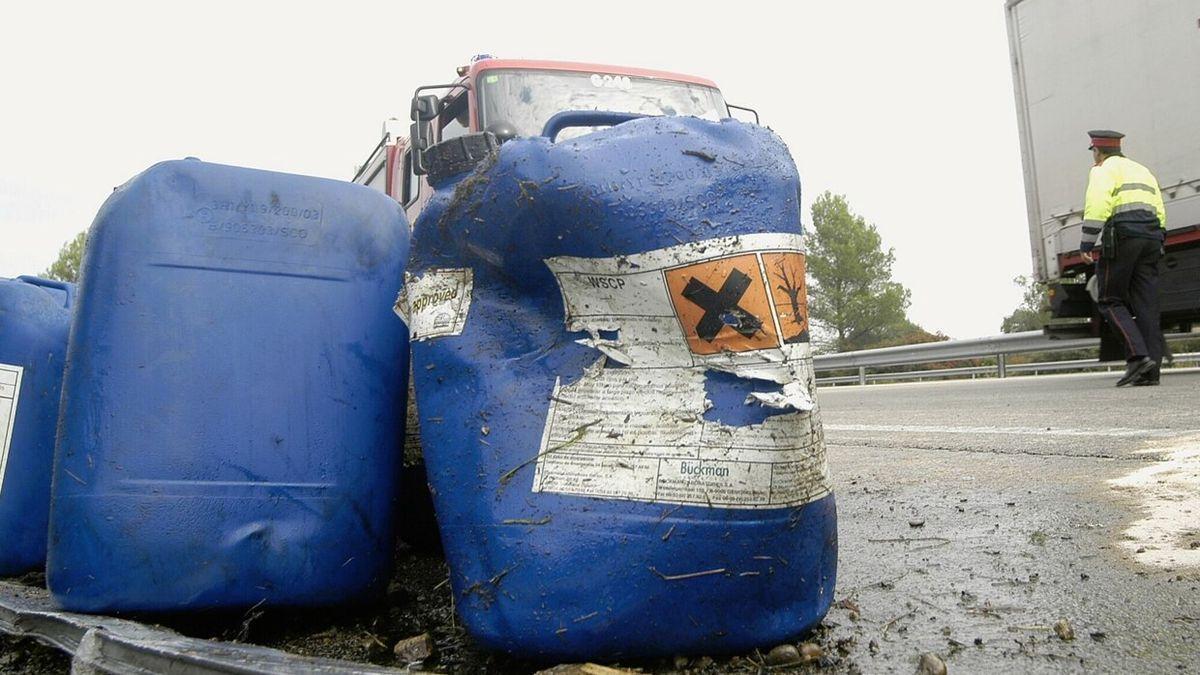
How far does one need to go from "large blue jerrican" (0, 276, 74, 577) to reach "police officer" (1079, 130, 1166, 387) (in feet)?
20.9

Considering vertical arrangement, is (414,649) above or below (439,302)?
below

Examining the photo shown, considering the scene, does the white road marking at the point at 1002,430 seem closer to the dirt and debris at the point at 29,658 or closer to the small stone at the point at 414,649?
the small stone at the point at 414,649

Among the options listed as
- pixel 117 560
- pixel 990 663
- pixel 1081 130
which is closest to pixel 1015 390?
pixel 1081 130

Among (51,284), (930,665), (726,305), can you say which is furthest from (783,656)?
(51,284)

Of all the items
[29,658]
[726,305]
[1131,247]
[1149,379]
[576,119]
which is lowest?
[29,658]

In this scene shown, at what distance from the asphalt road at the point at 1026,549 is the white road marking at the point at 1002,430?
0.03 meters

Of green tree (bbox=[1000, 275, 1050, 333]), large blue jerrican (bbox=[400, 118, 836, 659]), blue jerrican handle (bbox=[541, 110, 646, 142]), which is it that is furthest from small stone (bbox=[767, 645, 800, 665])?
green tree (bbox=[1000, 275, 1050, 333])

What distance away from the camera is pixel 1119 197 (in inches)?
246

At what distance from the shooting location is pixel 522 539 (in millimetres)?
1309

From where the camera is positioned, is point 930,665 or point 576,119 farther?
point 576,119

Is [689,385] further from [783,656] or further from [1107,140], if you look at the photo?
[1107,140]

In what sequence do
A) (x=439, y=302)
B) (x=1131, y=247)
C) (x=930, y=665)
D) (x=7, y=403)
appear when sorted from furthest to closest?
(x=1131, y=247) → (x=7, y=403) → (x=439, y=302) → (x=930, y=665)

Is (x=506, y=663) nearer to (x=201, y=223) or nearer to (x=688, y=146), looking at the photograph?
(x=688, y=146)

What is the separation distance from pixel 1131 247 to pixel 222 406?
6425 millimetres
